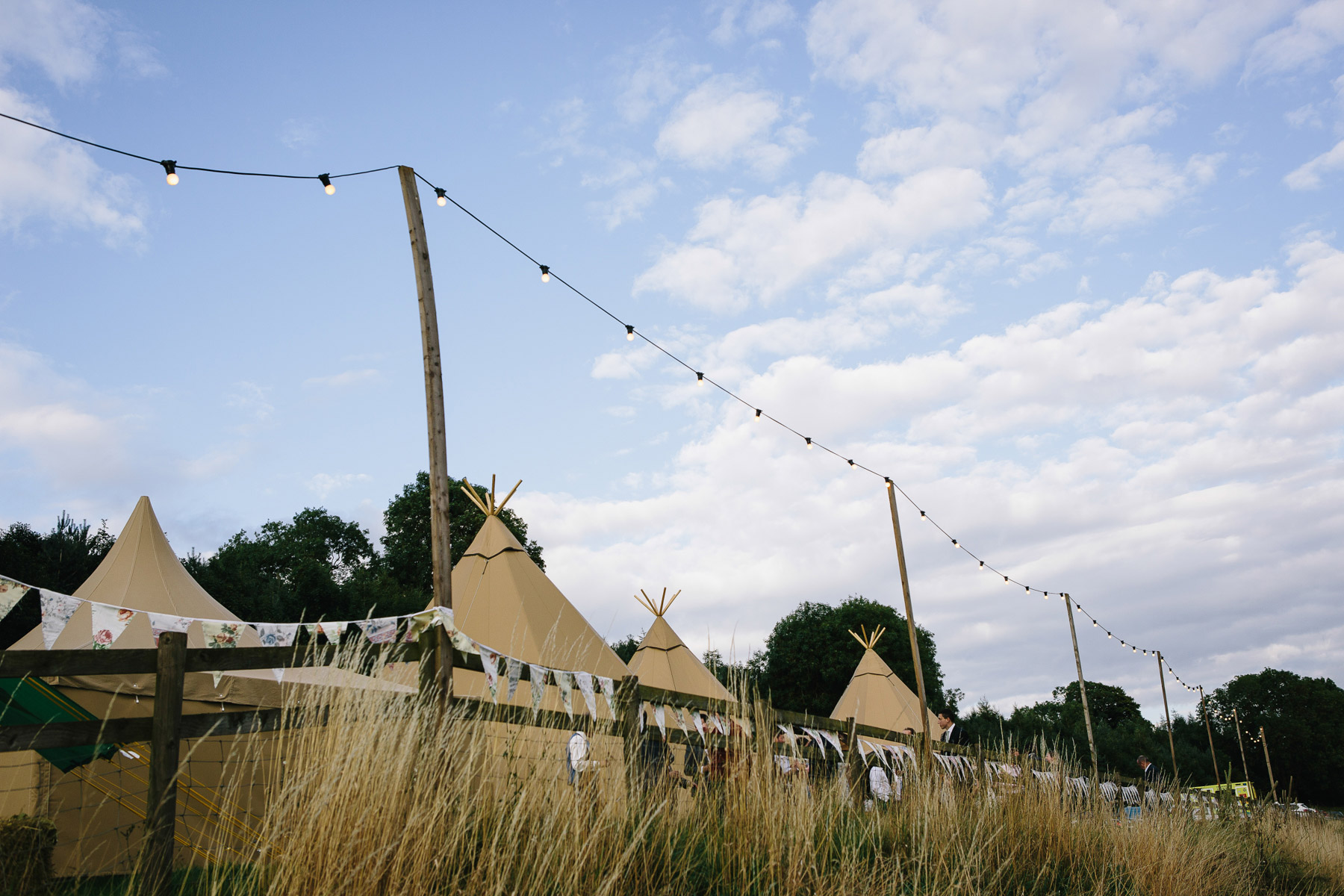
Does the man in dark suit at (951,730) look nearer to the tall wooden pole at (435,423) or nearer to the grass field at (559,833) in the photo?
the grass field at (559,833)

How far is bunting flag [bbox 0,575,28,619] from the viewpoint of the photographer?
363 centimetres

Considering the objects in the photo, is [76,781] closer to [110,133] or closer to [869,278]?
[110,133]

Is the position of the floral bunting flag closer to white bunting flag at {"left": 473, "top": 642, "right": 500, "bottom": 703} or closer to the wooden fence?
the wooden fence

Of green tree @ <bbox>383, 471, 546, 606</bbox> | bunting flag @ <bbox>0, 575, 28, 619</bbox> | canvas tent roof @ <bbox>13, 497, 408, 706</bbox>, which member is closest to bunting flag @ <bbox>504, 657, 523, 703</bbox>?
bunting flag @ <bbox>0, 575, 28, 619</bbox>

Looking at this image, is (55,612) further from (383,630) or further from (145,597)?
(145,597)

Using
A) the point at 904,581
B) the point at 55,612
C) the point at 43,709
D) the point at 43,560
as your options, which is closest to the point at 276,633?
the point at 55,612

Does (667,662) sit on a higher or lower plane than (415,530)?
lower

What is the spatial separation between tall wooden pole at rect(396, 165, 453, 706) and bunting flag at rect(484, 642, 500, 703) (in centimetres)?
21

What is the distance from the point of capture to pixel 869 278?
9828 mm

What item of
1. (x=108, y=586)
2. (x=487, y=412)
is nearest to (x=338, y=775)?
(x=487, y=412)

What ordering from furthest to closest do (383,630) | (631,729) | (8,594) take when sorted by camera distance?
1. (383,630)
2. (631,729)
3. (8,594)

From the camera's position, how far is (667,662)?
14.7m

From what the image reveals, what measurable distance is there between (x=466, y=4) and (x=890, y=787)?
6981mm

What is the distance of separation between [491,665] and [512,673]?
140mm
